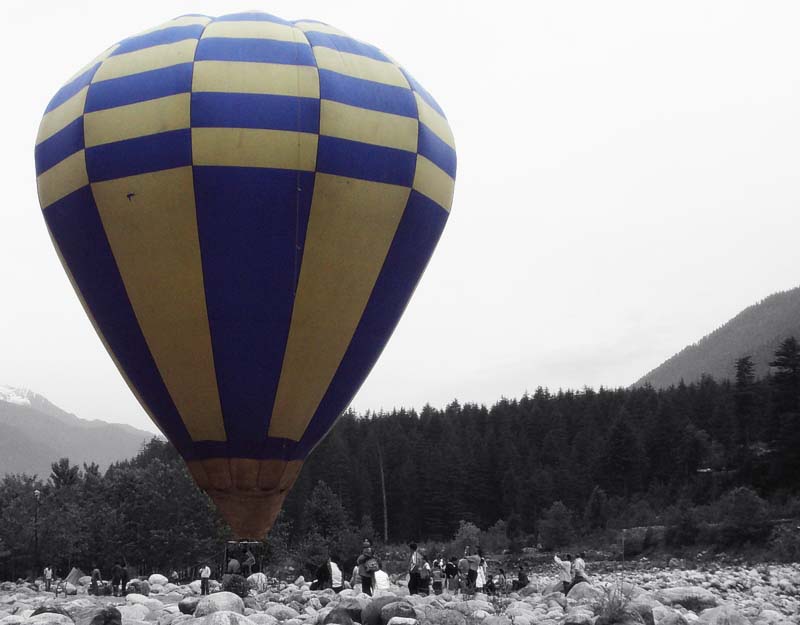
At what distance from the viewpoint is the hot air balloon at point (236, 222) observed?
12.8 meters

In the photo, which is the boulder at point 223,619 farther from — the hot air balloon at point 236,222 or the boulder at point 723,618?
the boulder at point 723,618

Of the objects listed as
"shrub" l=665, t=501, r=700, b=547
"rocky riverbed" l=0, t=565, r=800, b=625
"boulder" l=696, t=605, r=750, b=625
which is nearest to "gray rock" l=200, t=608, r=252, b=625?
"rocky riverbed" l=0, t=565, r=800, b=625

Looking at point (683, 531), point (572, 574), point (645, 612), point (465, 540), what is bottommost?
point (645, 612)

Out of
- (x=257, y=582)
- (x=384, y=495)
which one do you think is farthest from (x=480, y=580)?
(x=384, y=495)

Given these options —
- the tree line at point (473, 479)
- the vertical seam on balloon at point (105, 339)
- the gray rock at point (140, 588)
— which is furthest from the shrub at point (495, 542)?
the vertical seam on balloon at point (105, 339)

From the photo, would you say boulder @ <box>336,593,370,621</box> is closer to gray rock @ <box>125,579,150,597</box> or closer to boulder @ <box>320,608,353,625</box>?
boulder @ <box>320,608,353,625</box>

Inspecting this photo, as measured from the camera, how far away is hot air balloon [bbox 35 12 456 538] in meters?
12.8

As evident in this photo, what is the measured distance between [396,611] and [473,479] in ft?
250

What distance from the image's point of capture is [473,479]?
85.6 m

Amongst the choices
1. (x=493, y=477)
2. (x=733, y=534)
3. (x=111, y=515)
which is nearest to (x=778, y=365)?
(x=733, y=534)

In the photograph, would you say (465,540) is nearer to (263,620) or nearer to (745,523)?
(745,523)

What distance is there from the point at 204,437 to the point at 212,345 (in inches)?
50.9

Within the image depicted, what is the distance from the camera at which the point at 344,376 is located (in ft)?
46.5

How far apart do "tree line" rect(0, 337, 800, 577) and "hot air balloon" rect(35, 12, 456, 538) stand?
2951cm
